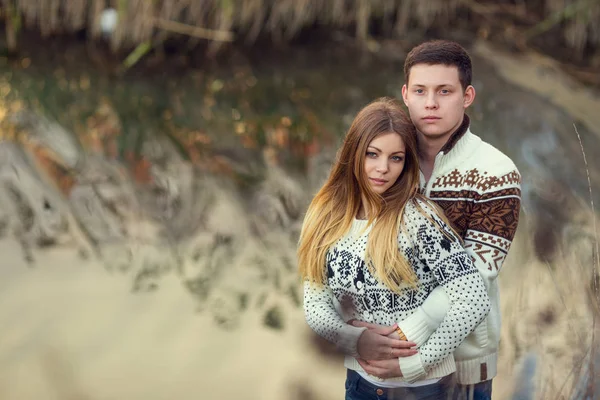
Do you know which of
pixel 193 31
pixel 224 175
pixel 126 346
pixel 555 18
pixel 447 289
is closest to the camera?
pixel 447 289

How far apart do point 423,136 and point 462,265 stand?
15 centimetres

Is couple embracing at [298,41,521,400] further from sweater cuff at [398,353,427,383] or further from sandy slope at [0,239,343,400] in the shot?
sandy slope at [0,239,343,400]

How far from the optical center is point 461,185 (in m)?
0.86

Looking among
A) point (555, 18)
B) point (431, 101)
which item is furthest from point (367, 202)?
point (555, 18)

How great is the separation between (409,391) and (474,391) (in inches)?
3.1

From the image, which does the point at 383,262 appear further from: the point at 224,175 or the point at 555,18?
the point at 555,18

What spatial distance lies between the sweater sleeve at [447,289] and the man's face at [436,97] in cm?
10

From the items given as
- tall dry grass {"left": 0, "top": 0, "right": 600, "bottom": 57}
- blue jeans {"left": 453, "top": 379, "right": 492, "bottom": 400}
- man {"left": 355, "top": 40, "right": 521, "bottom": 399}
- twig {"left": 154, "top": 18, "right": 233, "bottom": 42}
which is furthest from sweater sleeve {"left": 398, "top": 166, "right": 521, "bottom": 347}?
twig {"left": 154, "top": 18, "right": 233, "bottom": 42}

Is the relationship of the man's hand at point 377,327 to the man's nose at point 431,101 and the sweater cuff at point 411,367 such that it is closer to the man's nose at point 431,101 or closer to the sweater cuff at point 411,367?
the sweater cuff at point 411,367

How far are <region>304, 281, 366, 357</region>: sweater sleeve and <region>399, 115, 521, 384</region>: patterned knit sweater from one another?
0.06m

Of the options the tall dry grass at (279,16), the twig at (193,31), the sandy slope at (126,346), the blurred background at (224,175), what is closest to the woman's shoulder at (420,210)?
the blurred background at (224,175)

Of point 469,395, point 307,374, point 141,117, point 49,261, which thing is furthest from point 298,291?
point 141,117

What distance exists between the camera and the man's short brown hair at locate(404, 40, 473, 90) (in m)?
0.86

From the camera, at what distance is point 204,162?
→ 250cm
